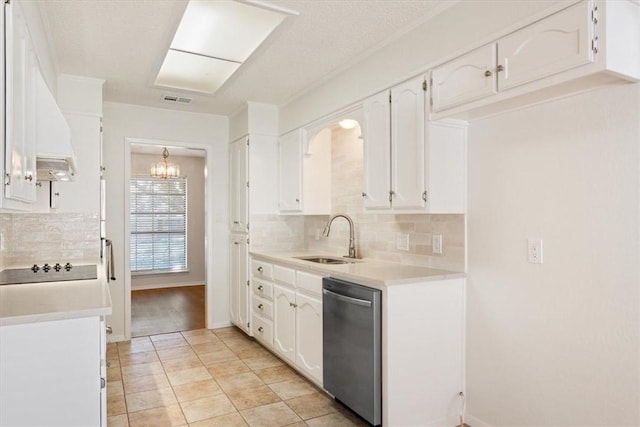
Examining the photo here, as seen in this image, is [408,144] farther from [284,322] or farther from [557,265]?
[284,322]

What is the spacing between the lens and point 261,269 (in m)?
4.02

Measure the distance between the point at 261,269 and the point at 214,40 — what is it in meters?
2.06

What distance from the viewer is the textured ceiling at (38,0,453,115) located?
2.38 m

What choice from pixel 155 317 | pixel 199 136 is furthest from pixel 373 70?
pixel 155 317

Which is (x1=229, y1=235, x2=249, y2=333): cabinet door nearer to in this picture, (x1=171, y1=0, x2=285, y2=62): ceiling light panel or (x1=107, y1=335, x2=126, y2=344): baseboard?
(x1=107, y1=335, x2=126, y2=344): baseboard

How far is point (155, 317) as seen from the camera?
5410 millimetres

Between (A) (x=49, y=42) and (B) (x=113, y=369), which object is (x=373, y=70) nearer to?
(A) (x=49, y=42)

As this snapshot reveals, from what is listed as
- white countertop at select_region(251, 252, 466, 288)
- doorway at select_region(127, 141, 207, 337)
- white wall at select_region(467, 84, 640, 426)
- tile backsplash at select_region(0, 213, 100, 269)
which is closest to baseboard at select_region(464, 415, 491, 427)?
white wall at select_region(467, 84, 640, 426)

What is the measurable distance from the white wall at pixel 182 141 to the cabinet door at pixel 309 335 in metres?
1.87

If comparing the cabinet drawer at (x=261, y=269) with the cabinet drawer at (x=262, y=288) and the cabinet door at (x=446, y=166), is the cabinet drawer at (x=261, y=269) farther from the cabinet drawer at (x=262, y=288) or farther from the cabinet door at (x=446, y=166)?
the cabinet door at (x=446, y=166)

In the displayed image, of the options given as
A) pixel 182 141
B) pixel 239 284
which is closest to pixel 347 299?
pixel 239 284

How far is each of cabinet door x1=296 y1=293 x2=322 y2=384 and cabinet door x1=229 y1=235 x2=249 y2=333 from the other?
48.4 inches

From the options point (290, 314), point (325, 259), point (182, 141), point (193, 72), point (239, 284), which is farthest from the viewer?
point (182, 141)

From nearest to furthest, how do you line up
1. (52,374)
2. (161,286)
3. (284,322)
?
1. (52,374)
2. (284,322)
3. (161,286)
